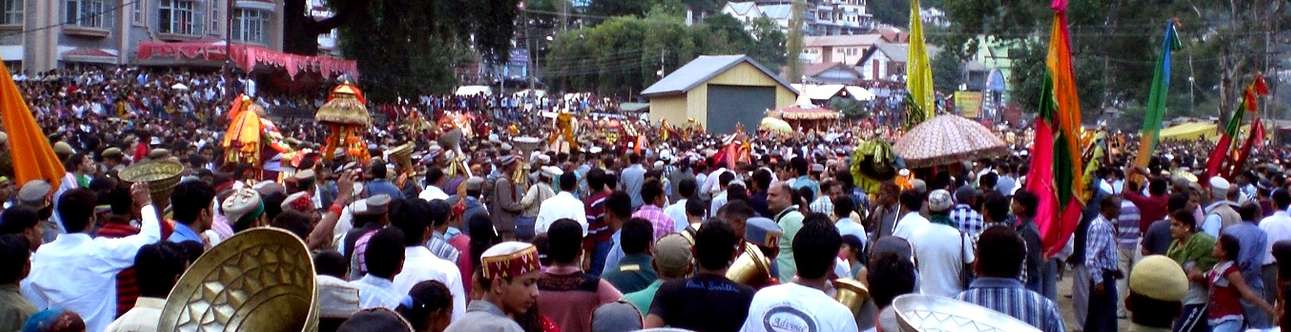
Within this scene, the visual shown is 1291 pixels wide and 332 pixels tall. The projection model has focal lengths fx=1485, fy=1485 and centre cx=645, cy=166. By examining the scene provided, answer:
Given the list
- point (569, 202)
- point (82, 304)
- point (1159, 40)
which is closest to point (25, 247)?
point (82, 304)

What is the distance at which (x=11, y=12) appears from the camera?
4222 cm

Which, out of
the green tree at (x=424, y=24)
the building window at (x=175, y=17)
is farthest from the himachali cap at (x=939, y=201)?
the building window at (x=175, y=17)

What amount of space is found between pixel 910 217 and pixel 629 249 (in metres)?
3.08

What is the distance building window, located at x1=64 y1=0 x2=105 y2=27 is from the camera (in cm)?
4291

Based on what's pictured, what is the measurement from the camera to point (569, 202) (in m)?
10.3

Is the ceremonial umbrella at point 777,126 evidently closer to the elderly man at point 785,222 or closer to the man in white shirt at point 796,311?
the elderly man at point 785,222

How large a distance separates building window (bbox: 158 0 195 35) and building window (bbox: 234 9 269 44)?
182 cm

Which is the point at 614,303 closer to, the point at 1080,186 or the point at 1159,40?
the point at 1080,186

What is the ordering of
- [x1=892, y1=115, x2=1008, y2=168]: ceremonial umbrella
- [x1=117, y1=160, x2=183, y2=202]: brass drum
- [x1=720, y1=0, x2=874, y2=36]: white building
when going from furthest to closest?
[x1=720, y1=0, x2=874, y2=36]: white building → [x1=892, y1=115, x2=1008, y2=168]: ceremonial umbrella → [x1=117, y1=160, x2=183, y2=202]: brass drum

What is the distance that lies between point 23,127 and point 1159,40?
46465 mm

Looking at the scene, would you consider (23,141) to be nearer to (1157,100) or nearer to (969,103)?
(1157,100)

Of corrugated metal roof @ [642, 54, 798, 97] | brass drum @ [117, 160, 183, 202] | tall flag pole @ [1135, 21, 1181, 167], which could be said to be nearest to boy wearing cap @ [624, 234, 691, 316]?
brass drum @ [117, 160, 183, 202]

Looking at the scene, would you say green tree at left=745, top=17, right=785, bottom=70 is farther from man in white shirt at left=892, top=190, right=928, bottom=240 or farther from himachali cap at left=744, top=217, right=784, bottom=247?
himachali cap at left=744, top=217, right=784, bottom=247

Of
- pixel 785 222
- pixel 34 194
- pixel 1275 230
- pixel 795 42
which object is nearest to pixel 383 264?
pixel 34 194
